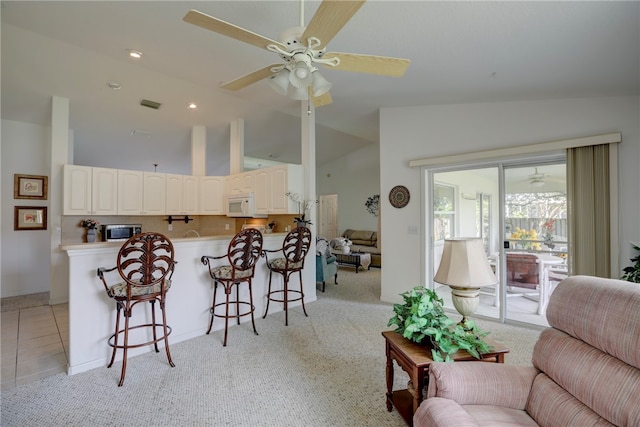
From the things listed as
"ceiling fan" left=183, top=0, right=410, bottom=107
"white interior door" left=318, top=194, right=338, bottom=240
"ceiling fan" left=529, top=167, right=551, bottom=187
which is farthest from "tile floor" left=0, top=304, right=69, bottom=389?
"white interior door" left=318, top=194, right=338, bottom=240

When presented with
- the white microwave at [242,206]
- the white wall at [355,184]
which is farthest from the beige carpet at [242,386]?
the white wall at [355,184]

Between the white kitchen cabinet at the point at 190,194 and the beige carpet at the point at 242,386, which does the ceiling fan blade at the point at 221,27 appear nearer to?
the beige carpet at the point at 242,386

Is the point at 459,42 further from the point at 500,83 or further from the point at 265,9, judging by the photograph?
the point at 265,9

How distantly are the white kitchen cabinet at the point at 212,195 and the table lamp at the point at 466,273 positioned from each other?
495cm

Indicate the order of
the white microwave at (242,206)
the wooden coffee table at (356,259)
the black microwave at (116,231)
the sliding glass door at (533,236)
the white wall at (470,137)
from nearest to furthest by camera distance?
the white wall at (470,137), the sliding glass door at (533,236), the black microwave at (116,231), the white microwave at (242,206), the wooden coffee table at (356,259)

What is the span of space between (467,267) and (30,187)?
21.4 ft

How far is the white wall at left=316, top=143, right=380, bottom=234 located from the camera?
856cm

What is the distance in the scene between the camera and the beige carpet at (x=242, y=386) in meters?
1.96

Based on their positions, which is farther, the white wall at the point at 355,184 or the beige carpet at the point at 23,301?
the white wall at the point at 355,184

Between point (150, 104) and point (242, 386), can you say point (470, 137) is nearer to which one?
point (242, 386)

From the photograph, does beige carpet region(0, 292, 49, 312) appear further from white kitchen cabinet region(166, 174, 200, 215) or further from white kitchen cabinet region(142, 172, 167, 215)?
white kitchen cabinet region(166, 174, 200, 215)

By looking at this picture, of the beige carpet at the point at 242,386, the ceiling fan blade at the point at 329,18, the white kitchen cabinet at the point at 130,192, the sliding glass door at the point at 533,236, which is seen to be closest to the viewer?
the ceiling fan blade at the point at 329,18

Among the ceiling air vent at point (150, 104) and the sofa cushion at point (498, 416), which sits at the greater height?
the ceiling air vent at point (150, 104)

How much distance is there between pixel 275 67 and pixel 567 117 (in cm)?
315
